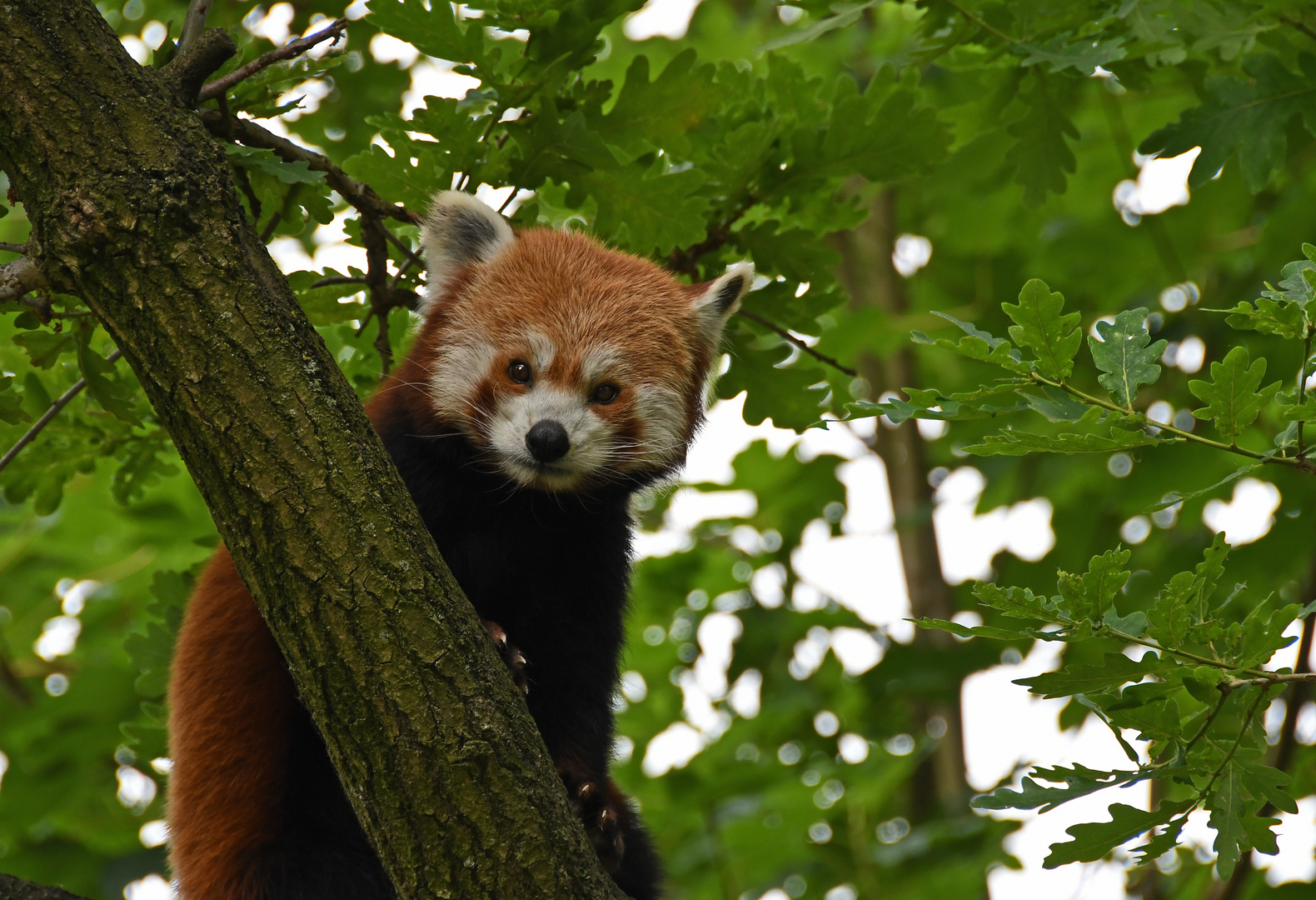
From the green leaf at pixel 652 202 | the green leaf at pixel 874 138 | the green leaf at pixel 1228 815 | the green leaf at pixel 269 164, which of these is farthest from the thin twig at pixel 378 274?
the green leaf at pixel 1228 815

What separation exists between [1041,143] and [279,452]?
10.2 ft

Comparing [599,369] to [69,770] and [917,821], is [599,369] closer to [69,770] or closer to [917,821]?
[69,770]

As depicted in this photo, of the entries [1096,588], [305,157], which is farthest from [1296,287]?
[305,157]

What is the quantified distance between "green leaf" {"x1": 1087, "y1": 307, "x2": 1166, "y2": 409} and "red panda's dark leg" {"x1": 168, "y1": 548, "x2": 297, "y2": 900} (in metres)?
2.52

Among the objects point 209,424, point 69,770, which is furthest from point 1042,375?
point 69,770

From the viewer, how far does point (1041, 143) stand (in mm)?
4426

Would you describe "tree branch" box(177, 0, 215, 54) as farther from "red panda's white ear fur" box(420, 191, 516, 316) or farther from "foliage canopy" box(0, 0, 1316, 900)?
"red panda's white ear fur" box(420, 191, 516, 316)

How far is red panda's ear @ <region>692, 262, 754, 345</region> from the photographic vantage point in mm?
4305

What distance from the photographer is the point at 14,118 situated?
2.49 meters

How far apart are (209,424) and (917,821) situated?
6534mm

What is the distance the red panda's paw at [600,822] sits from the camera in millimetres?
3818

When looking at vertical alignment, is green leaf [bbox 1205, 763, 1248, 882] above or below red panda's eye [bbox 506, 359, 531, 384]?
below

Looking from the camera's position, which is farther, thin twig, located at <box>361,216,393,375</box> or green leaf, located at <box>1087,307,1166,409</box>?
thin twig, located at <box>361,216,393,375</box>

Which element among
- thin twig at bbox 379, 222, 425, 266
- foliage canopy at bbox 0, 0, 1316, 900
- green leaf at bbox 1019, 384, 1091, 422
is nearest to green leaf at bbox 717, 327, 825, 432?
foliage canopy at bbox 0, 0, 1316, 900
